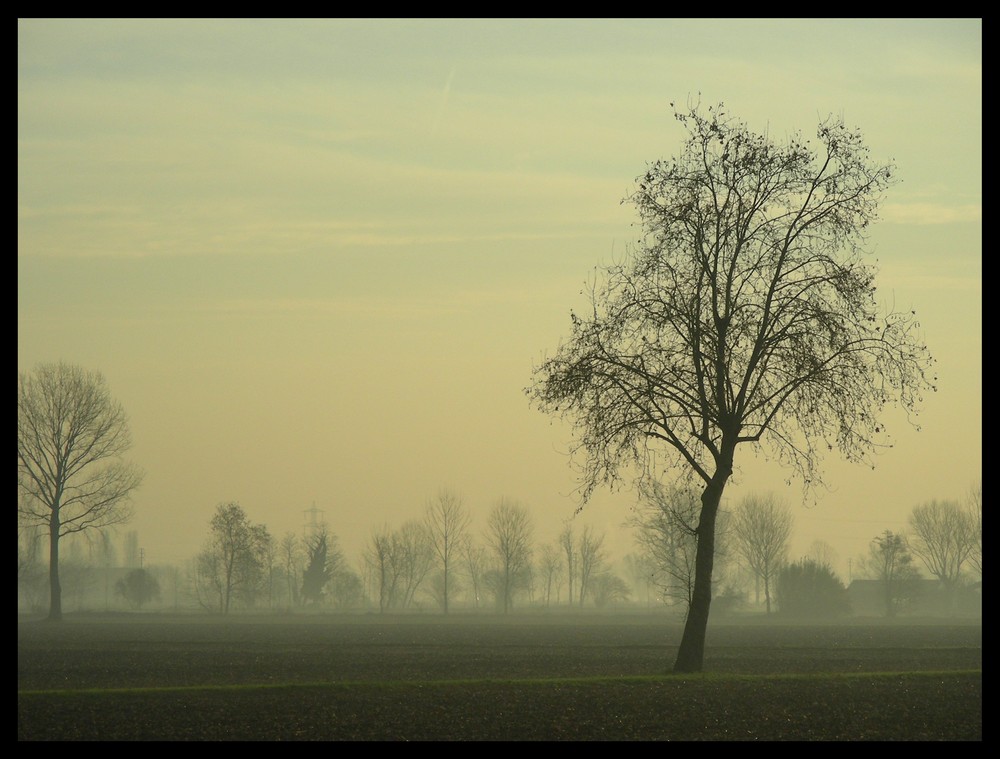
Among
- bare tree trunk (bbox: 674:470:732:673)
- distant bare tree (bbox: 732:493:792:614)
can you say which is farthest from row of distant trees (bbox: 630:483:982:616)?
bare tree trunk (bbox: 674:470:732:673)

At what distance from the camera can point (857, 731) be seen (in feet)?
74.1

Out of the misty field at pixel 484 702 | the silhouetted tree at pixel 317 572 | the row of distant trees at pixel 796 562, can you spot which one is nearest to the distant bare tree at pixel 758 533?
the row of distant trees at pixel 796 562

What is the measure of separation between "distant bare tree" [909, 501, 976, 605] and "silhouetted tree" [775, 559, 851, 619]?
48.2 metres

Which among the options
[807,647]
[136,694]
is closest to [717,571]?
[807,647]

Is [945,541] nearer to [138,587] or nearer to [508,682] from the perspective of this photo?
[138,587]

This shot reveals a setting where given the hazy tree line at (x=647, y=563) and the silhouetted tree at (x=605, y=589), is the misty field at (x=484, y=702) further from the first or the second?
the silhouetted tree at (x=605, y=589)

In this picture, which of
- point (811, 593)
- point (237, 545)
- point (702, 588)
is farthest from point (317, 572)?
point (702, 588)

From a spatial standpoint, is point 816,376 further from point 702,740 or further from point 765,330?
point 702,740

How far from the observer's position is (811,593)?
12288 cm

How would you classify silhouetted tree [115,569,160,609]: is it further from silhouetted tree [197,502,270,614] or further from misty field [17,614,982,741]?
misty field [17,614,982,741]

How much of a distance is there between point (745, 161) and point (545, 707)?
657 inches

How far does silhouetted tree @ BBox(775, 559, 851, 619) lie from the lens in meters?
121

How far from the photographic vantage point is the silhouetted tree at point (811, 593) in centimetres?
12144

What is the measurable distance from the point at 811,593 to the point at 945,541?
5704 cm
